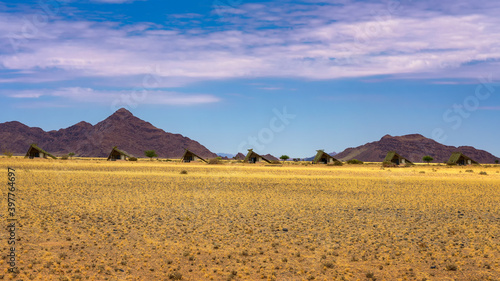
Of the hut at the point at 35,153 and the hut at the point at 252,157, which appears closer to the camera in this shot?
the hut at the point at 35,153

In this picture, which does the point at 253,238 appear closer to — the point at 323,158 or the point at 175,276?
the point at 175,276

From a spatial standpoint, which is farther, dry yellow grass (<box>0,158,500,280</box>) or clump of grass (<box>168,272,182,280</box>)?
dry yellow grass (<box>0,158,500,280</box>)

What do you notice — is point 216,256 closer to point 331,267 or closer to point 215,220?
point 331,267

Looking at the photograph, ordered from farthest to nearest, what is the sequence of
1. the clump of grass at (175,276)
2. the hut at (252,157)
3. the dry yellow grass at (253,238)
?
the hut at (252,157), the dry yellow grass at (253,238), the clump of grass at (175,276)

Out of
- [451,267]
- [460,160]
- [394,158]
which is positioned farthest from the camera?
[460,160]

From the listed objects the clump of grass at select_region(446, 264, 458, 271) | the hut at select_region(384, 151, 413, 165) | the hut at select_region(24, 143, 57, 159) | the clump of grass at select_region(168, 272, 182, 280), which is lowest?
the clump of grass at select_region(168, 272, 182, 280)

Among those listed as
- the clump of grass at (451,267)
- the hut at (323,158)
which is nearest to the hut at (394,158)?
the hut at (323,158)

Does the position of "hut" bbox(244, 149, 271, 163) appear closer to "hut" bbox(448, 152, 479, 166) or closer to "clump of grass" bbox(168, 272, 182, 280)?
"hut" bbox(448, 152, 479, 166)

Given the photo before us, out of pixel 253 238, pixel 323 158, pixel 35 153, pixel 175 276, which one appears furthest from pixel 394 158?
pixel 175 276

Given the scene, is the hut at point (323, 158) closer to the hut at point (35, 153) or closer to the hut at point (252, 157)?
the hut at point (252, 157)

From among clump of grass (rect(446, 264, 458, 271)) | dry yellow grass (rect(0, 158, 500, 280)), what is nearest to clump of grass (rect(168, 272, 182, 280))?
dry yellow grass (rect(0, 158, 500, 280))

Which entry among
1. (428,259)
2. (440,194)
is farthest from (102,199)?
(440,194)

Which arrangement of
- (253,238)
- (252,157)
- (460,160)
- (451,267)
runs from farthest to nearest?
(460,160) < (252,157) < (253,238) < (451,267)

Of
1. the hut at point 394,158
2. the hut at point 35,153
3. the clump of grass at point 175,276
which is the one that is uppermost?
the hut at point 394,158
